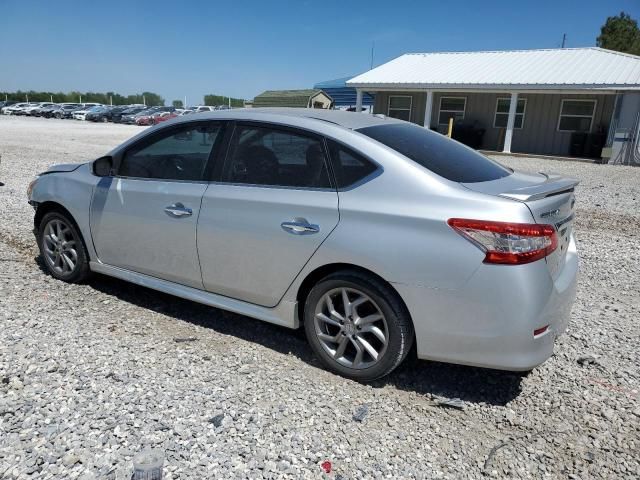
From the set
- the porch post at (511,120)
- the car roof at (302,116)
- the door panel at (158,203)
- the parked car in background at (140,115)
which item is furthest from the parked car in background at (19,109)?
the car roof at (302,116)

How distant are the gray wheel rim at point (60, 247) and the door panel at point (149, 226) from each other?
0.40m

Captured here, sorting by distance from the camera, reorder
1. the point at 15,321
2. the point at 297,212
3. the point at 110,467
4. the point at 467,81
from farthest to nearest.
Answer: the point at 467,81, the point at 15,321, the point at 297,212, the point at 110,467

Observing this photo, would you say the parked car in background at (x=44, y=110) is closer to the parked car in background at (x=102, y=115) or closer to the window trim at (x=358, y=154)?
the parked car in background at (x=102, y=115)

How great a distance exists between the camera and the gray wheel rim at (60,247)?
4383mm

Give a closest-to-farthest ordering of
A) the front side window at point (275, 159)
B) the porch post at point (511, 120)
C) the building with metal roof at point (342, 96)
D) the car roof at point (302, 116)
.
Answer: the front side window at point (275, 159) → the car roof at point (302, 116) → the porch post at point (511, 120) → the building with metal roof at point (342, 96)

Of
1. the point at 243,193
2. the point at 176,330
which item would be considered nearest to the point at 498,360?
the point at 243,193

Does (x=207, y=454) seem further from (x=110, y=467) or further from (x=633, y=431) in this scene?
(x=633, y=431)

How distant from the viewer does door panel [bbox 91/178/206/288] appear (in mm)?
3561

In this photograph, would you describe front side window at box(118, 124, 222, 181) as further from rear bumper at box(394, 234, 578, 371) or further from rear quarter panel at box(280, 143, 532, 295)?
rear bumper at box(394, 234, 578, 371)

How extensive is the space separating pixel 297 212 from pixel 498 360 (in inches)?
56.3

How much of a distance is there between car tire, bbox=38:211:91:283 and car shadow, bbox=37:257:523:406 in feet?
0.75

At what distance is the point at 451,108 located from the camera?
76.7ft

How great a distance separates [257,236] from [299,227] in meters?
0.33

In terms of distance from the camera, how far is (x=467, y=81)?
21.1 metres
